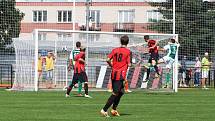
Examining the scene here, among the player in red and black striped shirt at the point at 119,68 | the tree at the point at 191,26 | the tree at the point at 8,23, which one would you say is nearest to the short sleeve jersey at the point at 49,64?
the tree at the point at 8,23

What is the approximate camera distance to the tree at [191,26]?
43.3 meters

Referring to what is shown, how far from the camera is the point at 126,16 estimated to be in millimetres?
67062

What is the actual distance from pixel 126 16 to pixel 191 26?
71.0 feet

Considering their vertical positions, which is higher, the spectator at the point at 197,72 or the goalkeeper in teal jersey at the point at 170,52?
the goalkeeper in teal jersey at the point at 170,52

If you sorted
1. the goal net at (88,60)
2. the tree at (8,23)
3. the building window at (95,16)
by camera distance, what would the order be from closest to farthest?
the goal net at (88,60) → the tree at (8,23) → the building window at (95,16)

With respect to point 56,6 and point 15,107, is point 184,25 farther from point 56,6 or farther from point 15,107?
point 15,107

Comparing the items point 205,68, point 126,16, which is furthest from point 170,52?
point 126,16

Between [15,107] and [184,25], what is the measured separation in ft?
84.7

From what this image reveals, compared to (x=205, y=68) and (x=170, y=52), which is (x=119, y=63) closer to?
(x=170, y=52)

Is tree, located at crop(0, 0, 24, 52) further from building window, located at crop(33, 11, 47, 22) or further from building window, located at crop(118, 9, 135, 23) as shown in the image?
building window, located at crop(118, 9, 135, 23)

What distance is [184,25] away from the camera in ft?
146

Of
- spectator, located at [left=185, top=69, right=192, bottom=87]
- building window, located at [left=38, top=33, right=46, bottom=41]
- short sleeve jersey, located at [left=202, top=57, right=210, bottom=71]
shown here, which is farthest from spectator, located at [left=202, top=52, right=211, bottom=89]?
building window, located at [left=38, top=33, right=46, bottom=41]

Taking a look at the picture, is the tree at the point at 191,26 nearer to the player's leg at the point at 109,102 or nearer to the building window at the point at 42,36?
the building window at the point at 42,36

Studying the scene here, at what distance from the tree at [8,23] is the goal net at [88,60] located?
12.3ft
